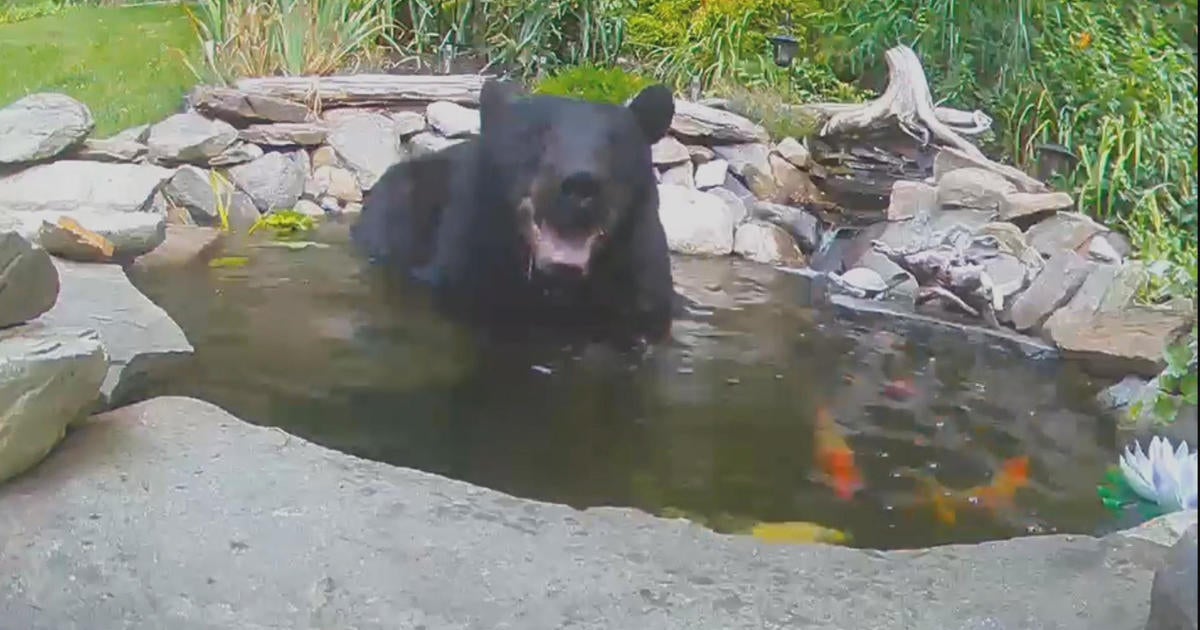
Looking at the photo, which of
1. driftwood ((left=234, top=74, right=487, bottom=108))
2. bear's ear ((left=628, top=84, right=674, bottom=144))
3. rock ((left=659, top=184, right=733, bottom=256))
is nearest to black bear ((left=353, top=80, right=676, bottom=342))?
bear's ear ((left=628, top=84, right=674, bottom=144))

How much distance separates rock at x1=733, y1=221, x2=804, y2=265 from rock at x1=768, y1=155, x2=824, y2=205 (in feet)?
1.89

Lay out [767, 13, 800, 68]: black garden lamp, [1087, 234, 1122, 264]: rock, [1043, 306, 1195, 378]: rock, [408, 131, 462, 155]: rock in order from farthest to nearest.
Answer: [767, 13, 800, 68]: black garden lamp < [408, 131, 462, 155]: rock < [1087, 234, 1122, 264]: rock < [1043, 306, 1195, 378]: rock

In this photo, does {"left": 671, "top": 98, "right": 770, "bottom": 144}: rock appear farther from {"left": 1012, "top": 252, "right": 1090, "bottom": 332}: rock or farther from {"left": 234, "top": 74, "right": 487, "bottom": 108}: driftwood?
{"left": 1012, "top": 252, "right": 1090, "bottom": 332}: rock

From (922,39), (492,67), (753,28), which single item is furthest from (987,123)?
(492,67)

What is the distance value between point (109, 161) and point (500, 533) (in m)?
4.20

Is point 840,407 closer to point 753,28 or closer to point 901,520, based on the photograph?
point 901,520

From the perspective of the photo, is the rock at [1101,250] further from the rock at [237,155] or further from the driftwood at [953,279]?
the rock at [237,155]

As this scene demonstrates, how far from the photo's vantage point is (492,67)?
823cm

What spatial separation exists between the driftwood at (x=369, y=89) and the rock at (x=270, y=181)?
A: 2.17ft

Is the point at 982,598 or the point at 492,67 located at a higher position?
the point at 982,598

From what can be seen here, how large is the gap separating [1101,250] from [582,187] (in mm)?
2108

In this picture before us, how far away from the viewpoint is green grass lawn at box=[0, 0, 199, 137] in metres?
6.94

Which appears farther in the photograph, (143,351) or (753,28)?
(753,28)

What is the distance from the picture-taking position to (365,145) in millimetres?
6742
